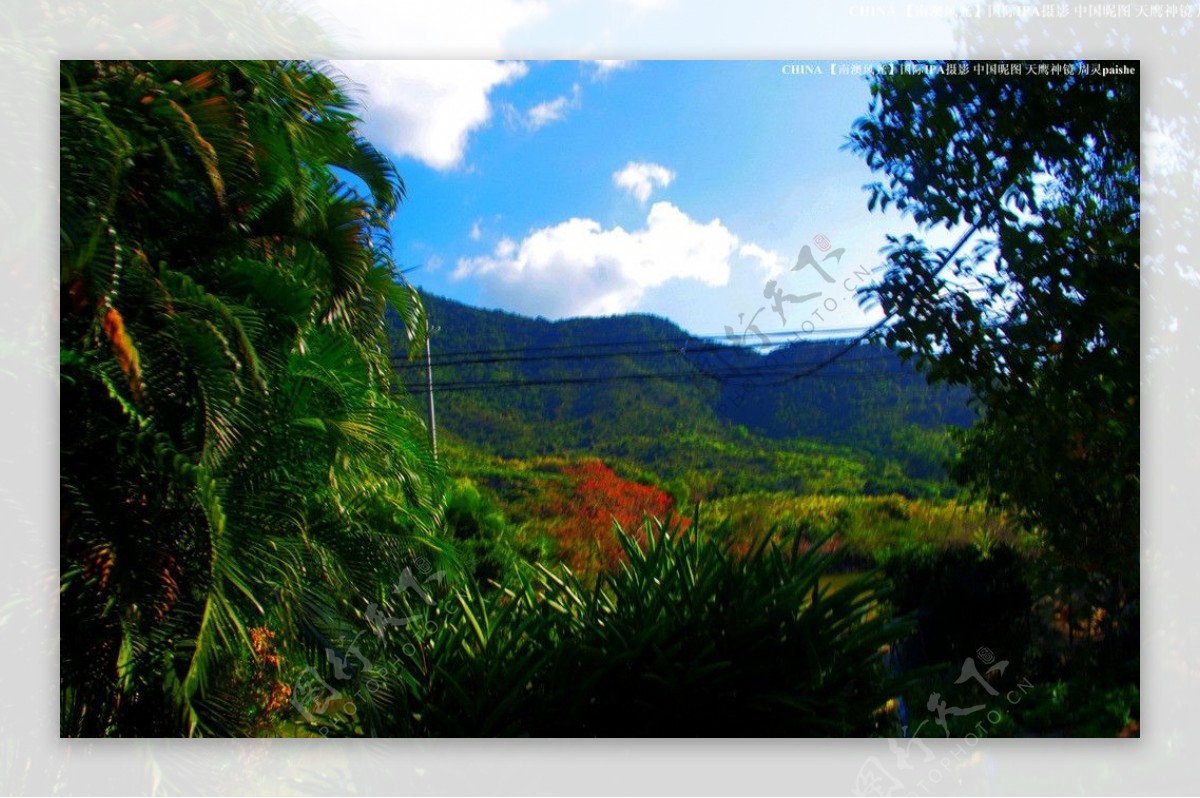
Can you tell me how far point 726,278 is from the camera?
3.69 m

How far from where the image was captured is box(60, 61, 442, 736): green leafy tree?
317 centimetres

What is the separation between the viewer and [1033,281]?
352cm

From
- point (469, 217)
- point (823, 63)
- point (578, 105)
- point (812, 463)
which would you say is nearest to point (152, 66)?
point (469, 217)

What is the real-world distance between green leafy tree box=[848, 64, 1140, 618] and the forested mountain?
191mm

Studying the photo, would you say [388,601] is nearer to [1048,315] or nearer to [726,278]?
[726,278]

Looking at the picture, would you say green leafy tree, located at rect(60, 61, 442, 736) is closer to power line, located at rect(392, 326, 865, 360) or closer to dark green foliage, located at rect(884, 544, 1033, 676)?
power line, located at rect(392, 326, 865, 360)

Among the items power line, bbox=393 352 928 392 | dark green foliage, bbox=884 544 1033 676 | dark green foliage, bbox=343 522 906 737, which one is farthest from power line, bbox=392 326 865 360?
dark green foliage, bbox=884 544 1033 676

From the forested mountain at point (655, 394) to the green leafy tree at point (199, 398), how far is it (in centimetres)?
47

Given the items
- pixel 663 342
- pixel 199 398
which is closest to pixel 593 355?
pixel 663 342

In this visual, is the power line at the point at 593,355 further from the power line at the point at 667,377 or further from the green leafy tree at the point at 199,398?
the green leafy tree at the point at 199,398

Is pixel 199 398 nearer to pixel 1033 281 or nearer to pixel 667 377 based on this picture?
pixel 667 377

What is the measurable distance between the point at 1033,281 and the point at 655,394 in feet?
5.01

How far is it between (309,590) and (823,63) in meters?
2.83

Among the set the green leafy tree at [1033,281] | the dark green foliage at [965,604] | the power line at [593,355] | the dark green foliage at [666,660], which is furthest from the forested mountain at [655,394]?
the dark green foliage at [666,660]
